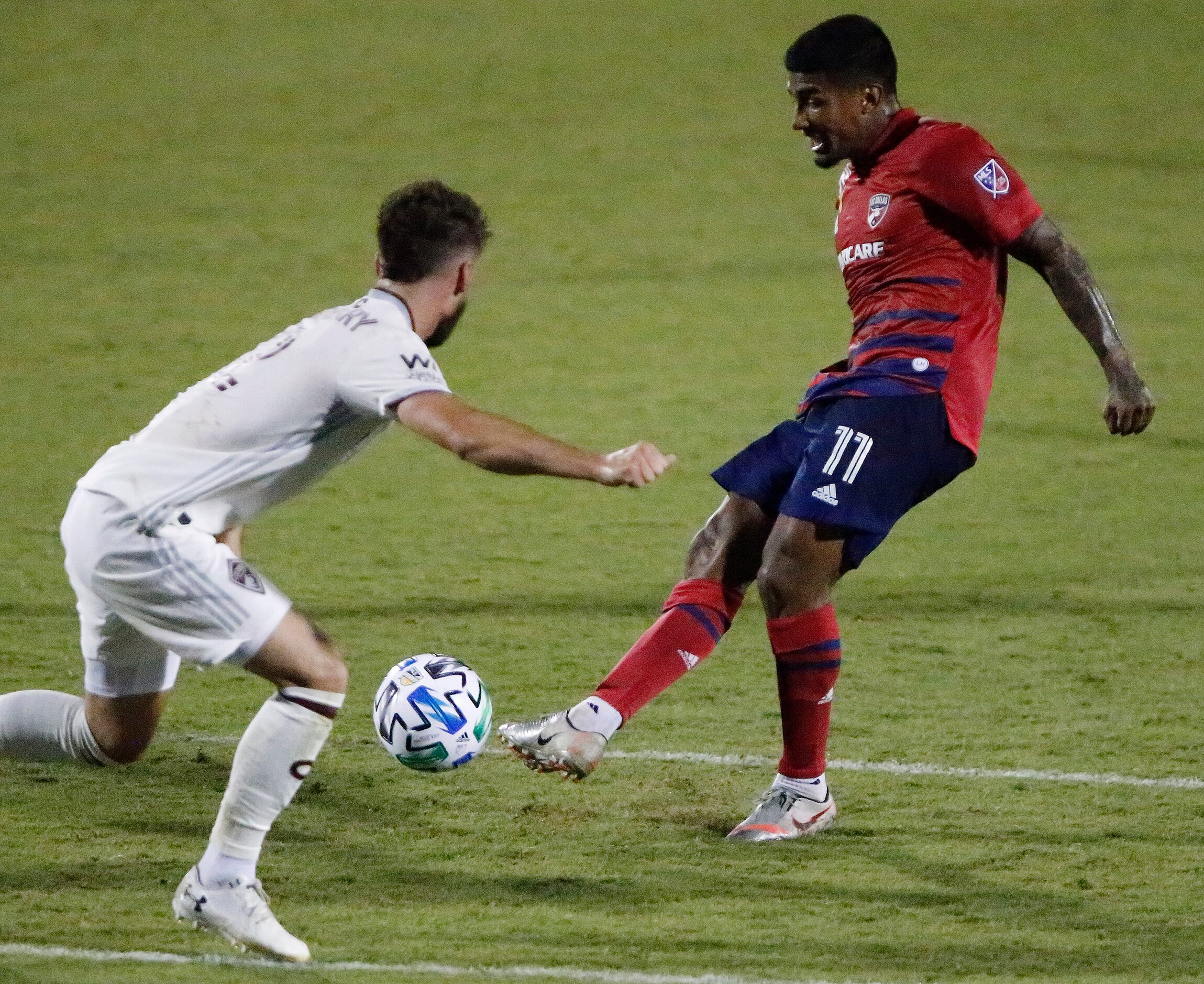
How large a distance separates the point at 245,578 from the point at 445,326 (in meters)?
0.74

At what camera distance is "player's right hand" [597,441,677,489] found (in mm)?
4012

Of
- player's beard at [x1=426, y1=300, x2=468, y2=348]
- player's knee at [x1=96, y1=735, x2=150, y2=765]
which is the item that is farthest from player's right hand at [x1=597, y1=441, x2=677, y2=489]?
player's knee at [x1=96, y1=735, x2=150, y2=765]

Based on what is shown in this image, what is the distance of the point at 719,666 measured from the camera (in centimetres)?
690

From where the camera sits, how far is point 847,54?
5.36m

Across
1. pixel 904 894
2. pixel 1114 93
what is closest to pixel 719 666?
pixel 904 894

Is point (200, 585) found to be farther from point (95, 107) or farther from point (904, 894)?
point (95, 107)

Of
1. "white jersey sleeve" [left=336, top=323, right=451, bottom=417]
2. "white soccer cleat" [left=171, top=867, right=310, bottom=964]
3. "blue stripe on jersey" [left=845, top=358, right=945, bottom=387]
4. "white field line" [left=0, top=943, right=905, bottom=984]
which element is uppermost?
"white jersey sleeve" [left=336, top=323, right=451, bottom=417]

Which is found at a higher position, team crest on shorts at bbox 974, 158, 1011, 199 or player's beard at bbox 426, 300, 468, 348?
team crest on shorts at bbox 974, 158, 1011, 199

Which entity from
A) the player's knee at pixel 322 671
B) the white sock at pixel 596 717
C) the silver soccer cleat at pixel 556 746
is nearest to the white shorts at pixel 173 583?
the player's knee at pixel 322 671

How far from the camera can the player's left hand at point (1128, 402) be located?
5.18 meters

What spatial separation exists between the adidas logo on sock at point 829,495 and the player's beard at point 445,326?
1135mm

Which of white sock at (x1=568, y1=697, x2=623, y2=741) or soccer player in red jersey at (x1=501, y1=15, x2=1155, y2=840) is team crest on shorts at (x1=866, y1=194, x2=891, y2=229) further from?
white sock at (x1=568, y1=697, x2=623, y2=741)

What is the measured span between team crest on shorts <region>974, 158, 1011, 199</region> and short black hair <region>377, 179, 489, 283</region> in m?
1.52

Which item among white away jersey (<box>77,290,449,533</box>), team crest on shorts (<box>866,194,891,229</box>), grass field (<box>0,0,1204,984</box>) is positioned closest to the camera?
white away jersey (<box>77,290,449,533</box>)
